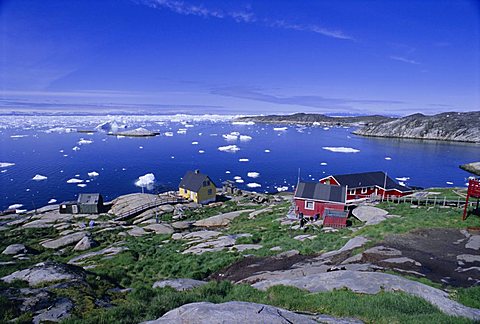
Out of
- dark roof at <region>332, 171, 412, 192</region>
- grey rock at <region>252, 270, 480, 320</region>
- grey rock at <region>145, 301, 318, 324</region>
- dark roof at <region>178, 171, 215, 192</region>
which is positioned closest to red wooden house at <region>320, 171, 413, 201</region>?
dark roof at <region>332, 171, 412, 192</region>

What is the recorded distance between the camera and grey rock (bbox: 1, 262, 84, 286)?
36.2 feet

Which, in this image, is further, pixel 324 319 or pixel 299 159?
pixel 299 159

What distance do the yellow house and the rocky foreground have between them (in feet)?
36.5

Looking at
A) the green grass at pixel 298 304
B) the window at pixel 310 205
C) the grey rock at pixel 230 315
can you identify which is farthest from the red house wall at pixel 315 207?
the grey rock at pixel 230 315

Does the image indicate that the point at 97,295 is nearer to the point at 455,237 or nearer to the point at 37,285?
the point at 37,285

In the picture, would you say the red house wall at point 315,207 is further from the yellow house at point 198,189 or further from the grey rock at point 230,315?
the grey rock at point 230,315

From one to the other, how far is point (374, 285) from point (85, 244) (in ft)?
78.5

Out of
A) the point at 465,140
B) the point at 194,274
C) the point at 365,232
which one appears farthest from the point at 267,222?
the point at 465,140

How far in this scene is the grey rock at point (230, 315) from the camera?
6.07m

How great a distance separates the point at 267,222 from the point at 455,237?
1539 centimetres

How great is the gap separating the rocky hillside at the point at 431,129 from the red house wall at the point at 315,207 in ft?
519

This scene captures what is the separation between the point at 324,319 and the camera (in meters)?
7.13

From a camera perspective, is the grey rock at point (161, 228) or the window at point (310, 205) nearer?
the window at point (310, 205)

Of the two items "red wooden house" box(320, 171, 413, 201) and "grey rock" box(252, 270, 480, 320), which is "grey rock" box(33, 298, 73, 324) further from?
"red wooden house" box(320, 171, 413, 201)
